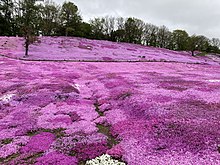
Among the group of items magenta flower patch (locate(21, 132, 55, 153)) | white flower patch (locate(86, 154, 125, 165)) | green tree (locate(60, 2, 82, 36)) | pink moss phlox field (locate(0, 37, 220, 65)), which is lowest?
magenta flower patch (locate(21, 132, 55, 153))

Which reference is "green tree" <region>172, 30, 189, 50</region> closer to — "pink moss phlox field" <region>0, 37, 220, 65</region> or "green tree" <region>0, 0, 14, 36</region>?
"pink moss phlox field" <region>0, 37, 220, 65</region>

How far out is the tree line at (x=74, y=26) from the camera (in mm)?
103188

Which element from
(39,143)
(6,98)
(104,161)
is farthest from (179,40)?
(104,161)

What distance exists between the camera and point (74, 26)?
10812cm

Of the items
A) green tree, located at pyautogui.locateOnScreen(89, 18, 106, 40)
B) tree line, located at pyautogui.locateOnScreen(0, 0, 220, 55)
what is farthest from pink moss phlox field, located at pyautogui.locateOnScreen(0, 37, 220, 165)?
green tree, located at pyautogui.locateOnScreen(89, 18, 106, 40)

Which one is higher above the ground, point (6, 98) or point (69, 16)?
point (69, 16)

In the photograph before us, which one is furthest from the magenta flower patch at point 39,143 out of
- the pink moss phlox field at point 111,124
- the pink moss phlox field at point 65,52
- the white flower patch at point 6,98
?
the pink moss phlox field at point 65,52

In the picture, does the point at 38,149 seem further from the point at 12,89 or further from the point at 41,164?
the point at 12,89

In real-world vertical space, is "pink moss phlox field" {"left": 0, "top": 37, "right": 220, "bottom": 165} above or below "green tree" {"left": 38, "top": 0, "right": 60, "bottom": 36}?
below

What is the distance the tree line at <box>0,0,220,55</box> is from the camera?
103188 mm

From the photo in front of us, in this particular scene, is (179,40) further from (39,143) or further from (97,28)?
(39,143)

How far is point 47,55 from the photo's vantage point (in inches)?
2254

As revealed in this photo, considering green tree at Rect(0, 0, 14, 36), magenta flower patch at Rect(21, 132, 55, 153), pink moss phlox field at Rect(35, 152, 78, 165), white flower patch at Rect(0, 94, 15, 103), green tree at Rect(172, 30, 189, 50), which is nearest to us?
pink moss phlox field at Rect(35, 152, 78, 165)

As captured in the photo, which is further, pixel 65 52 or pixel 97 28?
pixel 97 28
